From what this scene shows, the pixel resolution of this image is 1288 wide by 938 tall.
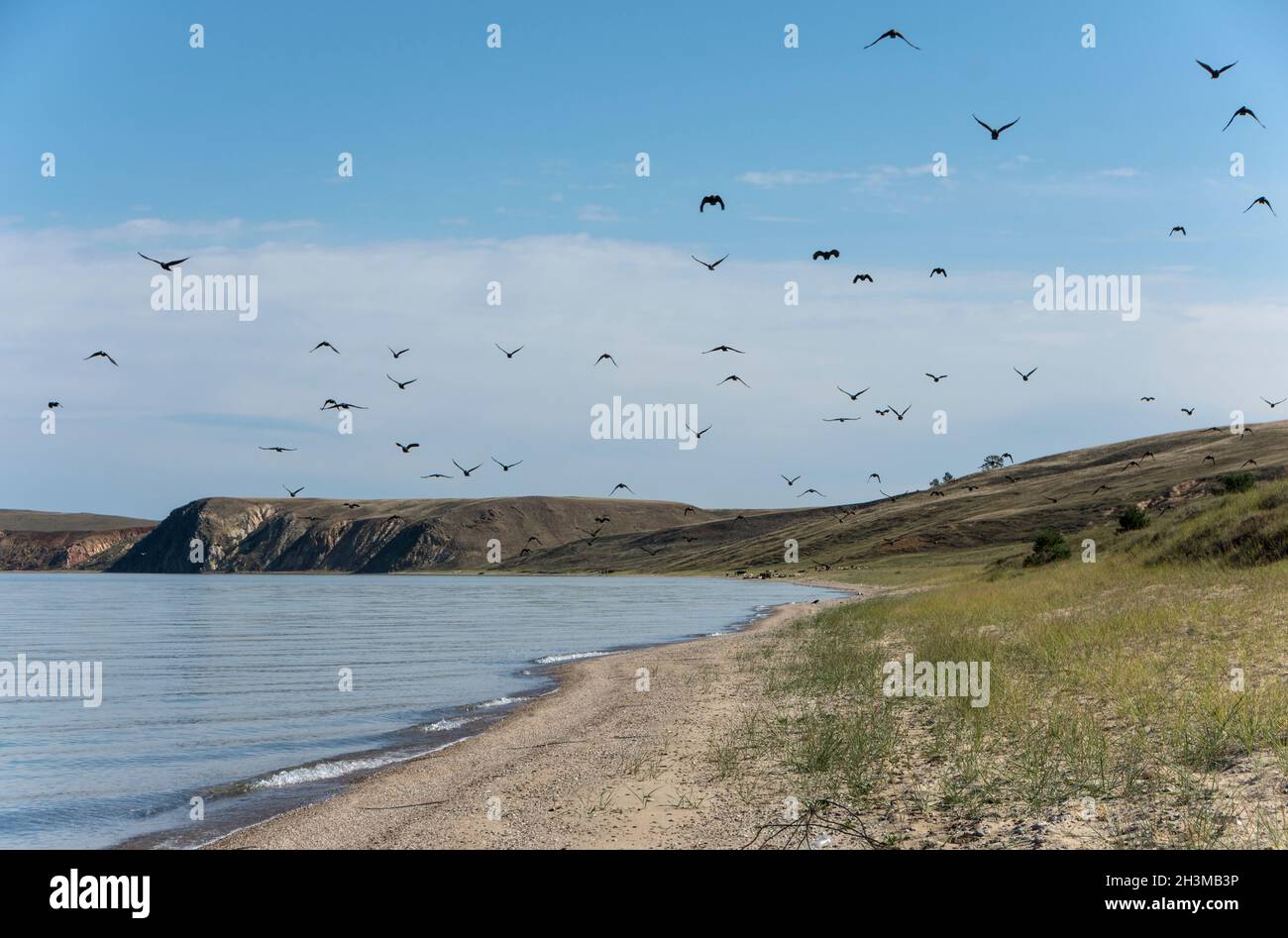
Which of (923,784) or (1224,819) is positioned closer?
(1224,819)

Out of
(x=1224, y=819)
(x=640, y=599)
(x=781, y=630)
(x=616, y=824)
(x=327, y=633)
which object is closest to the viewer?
(x=1224, y=819)

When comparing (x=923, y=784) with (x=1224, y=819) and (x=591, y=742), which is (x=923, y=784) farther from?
(x=591, y=742)

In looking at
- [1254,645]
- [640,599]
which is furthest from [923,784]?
[640,599]

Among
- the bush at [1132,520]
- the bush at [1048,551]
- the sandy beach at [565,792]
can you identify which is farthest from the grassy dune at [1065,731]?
the bush at [1132,520]

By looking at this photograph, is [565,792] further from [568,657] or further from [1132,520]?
[1132,520]

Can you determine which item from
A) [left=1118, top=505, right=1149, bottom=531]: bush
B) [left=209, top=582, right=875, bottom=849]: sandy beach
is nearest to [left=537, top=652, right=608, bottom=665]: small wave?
[left=209, top=582, right=875, bottom=849]: sandy beach

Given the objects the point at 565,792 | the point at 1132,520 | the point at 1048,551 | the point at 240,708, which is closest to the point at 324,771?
the point at 565,792
